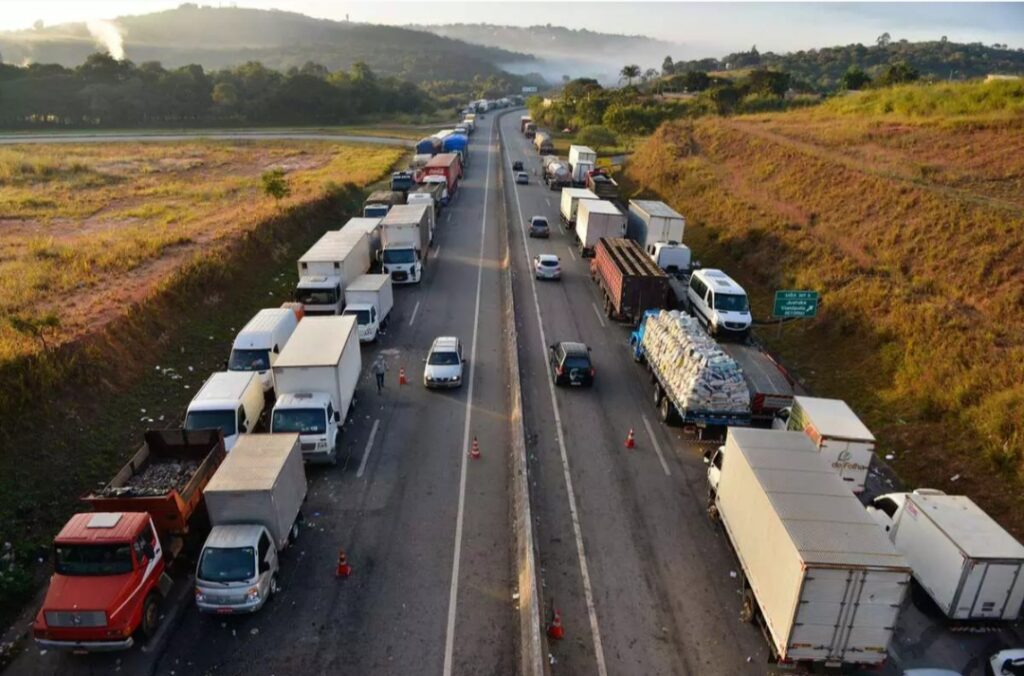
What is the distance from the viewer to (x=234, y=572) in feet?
42.9

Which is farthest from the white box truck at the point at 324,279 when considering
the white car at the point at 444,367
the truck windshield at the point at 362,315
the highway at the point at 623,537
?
the highway at the point at 623,537

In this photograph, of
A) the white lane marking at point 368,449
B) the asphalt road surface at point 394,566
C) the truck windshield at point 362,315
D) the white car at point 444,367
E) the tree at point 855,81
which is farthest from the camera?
the tree at point 855,81

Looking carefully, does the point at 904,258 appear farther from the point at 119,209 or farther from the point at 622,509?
the point at 119,209

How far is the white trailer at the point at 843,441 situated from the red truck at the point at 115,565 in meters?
15.9

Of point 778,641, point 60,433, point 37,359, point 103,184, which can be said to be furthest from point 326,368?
point 103,184

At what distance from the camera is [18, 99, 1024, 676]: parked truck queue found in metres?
11.9

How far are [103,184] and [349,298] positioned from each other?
149 feet

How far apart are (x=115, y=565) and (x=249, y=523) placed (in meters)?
2.60

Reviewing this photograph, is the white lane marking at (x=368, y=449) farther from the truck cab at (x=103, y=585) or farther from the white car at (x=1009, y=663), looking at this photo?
the white car at (x=1009, y=663)

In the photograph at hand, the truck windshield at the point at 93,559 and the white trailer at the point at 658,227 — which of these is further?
the white trailer at the point at 658,227

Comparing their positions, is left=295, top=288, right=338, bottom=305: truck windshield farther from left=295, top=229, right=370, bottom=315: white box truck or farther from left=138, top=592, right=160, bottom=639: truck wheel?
left=138, top=592, right=160, bottom=639: truck wheel

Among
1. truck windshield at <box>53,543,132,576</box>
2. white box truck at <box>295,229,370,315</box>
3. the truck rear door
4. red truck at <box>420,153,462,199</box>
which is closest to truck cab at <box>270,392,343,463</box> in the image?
truck windshield at <box>53,543,132,576</box>

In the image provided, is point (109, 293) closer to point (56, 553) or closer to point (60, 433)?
point (60, 433)

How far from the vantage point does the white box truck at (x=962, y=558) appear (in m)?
12.6
